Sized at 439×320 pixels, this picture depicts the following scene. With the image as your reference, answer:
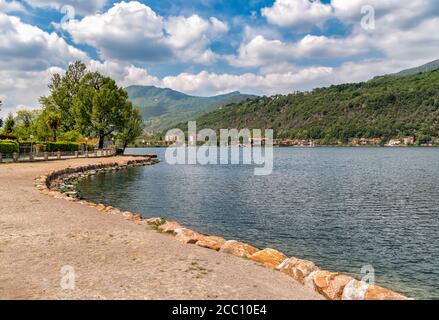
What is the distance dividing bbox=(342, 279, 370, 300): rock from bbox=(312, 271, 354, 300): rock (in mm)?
174

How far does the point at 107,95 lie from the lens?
88688mm

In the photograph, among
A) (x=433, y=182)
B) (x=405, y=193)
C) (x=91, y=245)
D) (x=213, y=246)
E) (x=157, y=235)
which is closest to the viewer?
(x=91, y=245)

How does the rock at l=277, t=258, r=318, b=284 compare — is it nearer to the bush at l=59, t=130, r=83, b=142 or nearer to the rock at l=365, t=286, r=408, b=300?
the rock at l=365, t=286, r=408, b=300

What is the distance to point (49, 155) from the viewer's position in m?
69.9

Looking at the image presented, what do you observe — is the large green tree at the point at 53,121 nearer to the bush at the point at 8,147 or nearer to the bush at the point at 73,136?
the bush at the point at 73,136

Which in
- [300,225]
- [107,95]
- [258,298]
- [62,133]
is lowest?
[300,225]

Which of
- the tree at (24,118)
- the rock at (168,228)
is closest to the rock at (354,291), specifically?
the rock at (168,228)

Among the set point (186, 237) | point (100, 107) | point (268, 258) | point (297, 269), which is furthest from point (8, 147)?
point (297, 269)

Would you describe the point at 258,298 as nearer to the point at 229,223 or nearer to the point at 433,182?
the point at 229,223

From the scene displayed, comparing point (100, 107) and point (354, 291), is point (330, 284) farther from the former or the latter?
point (100, 107)

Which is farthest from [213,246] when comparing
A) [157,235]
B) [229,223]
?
[229,223]

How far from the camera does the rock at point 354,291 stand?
951 centimetres

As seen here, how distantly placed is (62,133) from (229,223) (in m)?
85.9
